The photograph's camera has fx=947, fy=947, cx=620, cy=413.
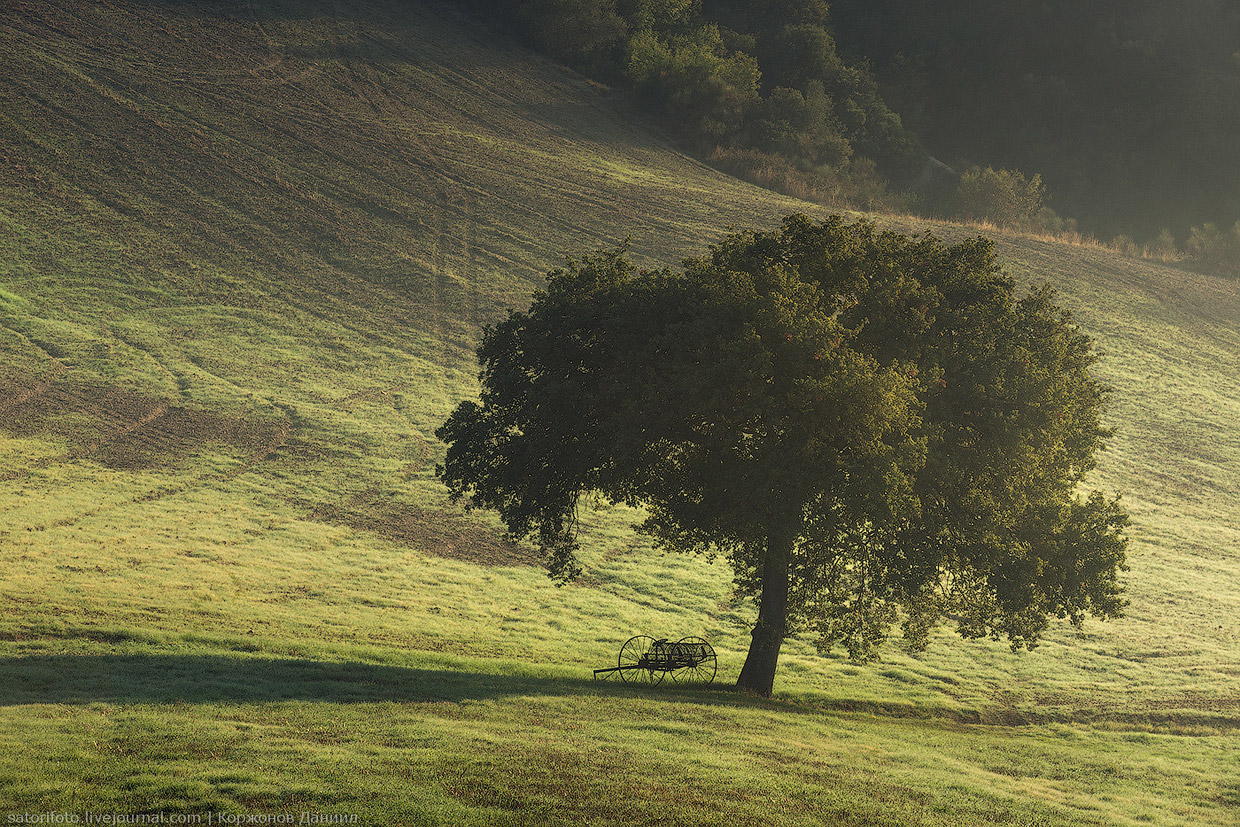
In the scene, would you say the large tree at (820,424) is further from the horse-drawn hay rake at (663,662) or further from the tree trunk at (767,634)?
the horse-drawn hay rake at (663,662)

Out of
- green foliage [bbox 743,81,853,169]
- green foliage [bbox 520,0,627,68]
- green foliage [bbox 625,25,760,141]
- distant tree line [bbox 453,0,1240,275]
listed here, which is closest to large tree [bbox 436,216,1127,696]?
distant tree line [bbox 453,0,1240,275]

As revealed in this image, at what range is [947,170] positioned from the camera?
102438 mm

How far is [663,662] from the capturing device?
83.7 feet

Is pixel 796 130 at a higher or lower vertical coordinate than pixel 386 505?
higher

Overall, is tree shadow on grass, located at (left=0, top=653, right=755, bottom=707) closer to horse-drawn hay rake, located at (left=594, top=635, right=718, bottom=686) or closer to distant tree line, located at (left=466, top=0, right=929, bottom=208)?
horse-drawn hay rake, located at (left=594, top=635, right=718, bottom=686)

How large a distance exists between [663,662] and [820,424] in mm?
8865

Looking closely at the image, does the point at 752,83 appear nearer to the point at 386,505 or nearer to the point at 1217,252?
the point at 1217,252

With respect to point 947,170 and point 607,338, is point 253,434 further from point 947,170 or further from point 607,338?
point 947,170

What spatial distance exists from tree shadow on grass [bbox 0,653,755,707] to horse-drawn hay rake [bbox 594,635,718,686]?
0.75 m

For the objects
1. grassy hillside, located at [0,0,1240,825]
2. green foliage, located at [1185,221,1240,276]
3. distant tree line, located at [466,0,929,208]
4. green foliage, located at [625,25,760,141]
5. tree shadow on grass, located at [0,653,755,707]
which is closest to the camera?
grassy hillside, located at [0,0,1240,825]

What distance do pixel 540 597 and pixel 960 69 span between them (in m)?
110

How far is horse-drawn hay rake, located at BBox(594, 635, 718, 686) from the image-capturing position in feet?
82.5

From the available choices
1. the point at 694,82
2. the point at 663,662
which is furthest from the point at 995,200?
the point at 663,662

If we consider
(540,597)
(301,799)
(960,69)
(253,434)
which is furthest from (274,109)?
(960,69)
